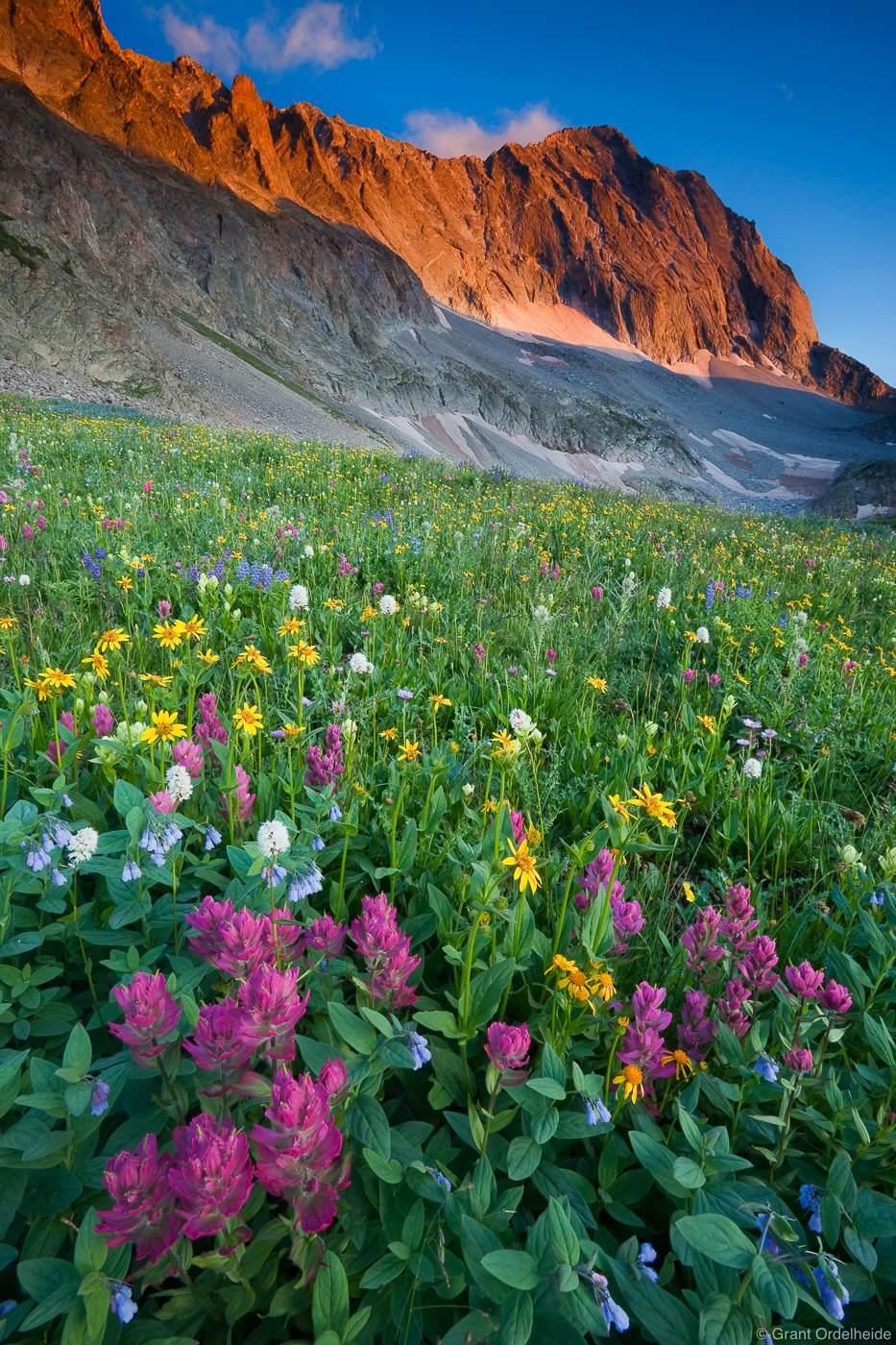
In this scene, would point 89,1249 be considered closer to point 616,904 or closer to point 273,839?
point 273,839

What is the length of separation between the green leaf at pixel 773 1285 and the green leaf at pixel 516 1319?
15.4 inches

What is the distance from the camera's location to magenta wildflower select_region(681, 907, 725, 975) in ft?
5.65

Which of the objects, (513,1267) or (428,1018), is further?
(428,1018)

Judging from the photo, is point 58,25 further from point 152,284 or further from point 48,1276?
point 48,1276

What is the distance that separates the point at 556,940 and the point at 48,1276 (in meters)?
1.20

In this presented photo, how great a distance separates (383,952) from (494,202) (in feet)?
612

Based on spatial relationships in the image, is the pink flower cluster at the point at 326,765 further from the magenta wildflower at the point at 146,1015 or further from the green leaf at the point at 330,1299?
the green leaf at the point at 330,1299

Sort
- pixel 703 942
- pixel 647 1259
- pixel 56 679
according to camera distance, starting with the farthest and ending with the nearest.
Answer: pixel 56 679 → pixel 703 942 → pixel 647 1259

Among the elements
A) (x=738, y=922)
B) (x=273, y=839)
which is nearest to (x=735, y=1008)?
(x=738, y=922)

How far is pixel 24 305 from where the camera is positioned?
35.0 m

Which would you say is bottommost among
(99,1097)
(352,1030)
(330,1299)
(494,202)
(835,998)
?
(330,1299)

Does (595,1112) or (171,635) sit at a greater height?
(171,635)

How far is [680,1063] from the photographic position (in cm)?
153

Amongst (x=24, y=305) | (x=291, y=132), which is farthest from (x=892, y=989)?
(x=291, y=132)
